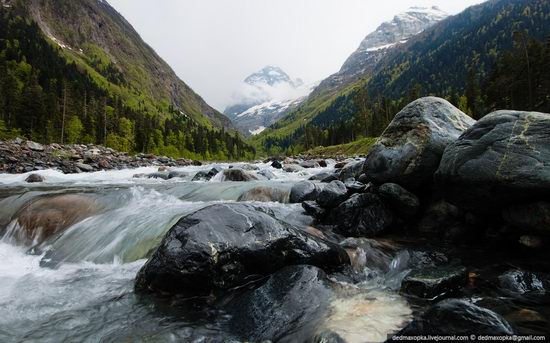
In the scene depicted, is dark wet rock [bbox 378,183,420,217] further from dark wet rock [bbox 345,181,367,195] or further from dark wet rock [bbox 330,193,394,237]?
dark wet rock [bbox 345,181,367,195]

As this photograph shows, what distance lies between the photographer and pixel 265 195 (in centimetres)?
1400

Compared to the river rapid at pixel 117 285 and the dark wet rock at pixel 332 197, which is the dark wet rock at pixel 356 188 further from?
the river rapid at pixel 117 285

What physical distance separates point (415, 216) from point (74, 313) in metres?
8.74

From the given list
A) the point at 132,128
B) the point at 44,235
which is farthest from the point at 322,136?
the point at 44,235

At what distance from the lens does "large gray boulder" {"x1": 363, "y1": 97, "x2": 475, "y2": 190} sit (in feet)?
31.0

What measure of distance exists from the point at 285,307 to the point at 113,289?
12.5 feet

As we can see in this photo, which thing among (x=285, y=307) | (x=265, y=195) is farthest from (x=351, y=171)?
(x=285, y=307)

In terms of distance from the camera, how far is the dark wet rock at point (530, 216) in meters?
6.54

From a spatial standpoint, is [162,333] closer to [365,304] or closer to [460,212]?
[365,304]

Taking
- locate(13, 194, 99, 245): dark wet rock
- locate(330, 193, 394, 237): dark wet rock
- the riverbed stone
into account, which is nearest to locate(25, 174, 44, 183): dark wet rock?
locate(13, 194, 99, 245): dark wet rock

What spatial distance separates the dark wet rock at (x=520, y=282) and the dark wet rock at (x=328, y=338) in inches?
142

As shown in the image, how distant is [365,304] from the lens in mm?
5340

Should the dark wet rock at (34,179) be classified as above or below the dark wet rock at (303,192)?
above

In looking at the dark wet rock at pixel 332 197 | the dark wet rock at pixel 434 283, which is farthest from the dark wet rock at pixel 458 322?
the dark wet rock at pixel 332 197
